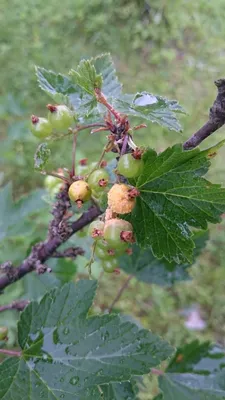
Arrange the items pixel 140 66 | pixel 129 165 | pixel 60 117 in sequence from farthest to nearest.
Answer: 1. pixel 140 66
2. pixel 60 117
3. pixel 129 165

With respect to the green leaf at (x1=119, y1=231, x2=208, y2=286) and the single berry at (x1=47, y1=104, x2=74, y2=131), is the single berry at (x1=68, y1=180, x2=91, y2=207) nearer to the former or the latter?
the single berry at (x1=47, y1=104, x2=74, y2=131)

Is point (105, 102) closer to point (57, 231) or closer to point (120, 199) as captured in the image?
point (120, 199)

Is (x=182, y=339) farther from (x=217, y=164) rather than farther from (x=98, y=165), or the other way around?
(x=98, y=165)

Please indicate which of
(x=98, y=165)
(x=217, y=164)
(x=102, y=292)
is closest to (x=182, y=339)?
(x=102, y=292)

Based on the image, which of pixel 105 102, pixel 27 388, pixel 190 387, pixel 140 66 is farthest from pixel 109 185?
pixel 140 66

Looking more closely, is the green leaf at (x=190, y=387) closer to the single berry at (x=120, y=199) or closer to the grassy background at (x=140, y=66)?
the single berry at (x=120, y=199)

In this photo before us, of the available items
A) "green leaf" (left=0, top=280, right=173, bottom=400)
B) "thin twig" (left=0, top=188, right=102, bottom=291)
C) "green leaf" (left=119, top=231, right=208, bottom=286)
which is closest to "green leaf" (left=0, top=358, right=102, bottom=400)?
"green leaf" (left=0, top=280, right=173, bottom=400)
